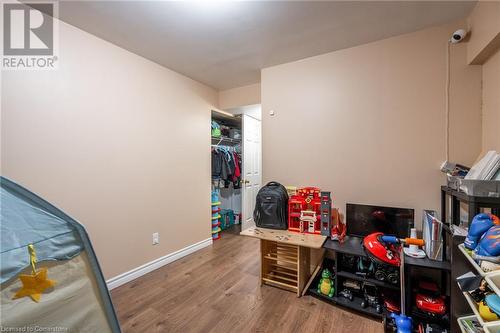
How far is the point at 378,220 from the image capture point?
6.72 ft

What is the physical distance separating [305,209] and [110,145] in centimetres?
211

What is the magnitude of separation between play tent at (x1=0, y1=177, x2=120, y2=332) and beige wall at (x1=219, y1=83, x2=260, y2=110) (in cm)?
284

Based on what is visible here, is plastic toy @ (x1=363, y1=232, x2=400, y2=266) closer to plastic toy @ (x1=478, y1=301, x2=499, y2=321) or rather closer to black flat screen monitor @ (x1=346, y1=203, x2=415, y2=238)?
black flat screen monitor @ (x1=346, y1=203, x2=415, y2=238)

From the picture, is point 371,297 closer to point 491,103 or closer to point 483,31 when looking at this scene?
point 491,103

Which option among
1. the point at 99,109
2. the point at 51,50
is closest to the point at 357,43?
the point at 99,109

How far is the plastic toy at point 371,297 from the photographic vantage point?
1.80 meters

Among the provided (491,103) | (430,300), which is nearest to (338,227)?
(430,300)

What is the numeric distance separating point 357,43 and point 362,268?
2183 mm

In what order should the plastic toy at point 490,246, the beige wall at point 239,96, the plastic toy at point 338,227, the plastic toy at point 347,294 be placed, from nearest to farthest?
the plastic toy at point 490,246, the plastic toy at point 347,294, the plastic toy at point 338,227, the beige wall at point 239,96

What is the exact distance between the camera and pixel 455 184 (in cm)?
161

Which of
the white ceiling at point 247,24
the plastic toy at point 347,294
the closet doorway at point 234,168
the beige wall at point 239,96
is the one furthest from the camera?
the closet doorway at point 234,168

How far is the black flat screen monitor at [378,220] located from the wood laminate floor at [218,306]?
2.40 ft

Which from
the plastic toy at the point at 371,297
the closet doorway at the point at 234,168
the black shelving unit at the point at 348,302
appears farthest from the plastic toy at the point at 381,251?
the closet doorway at the point at 234,168

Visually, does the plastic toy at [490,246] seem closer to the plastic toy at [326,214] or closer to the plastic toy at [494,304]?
the plastic toy at [494,304]
